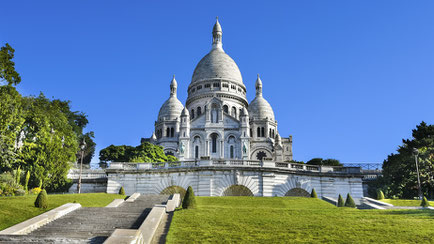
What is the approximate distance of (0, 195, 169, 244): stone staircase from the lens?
12.7 m

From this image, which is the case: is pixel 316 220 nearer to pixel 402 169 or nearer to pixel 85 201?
pixel 85 201

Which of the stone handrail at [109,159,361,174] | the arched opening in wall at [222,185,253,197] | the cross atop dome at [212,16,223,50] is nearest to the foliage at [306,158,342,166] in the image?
the stone handrail at [109,159,361,174]

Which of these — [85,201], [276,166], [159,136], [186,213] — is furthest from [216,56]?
[186,213]

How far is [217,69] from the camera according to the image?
291ft

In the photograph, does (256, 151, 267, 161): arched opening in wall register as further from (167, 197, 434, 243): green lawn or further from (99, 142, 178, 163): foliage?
(167, 197, 434, 243): green lawn

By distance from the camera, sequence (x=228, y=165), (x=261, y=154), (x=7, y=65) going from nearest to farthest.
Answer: (x=7, y=65) < (x=228, y=165) < (x=261, y=154)

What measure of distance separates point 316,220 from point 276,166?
17.9 meters

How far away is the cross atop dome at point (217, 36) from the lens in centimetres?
10006

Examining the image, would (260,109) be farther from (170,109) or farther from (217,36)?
(217,36)

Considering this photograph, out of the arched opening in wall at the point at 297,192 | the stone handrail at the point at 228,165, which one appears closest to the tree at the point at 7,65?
the stone handrail at the point at 228,165

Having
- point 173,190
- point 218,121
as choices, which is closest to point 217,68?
point 218,121

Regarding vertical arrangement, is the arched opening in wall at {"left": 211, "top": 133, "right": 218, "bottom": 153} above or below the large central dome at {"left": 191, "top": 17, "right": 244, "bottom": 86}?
below

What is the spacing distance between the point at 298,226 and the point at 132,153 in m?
49.6

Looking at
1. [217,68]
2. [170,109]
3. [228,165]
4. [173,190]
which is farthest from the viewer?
[217,68]
